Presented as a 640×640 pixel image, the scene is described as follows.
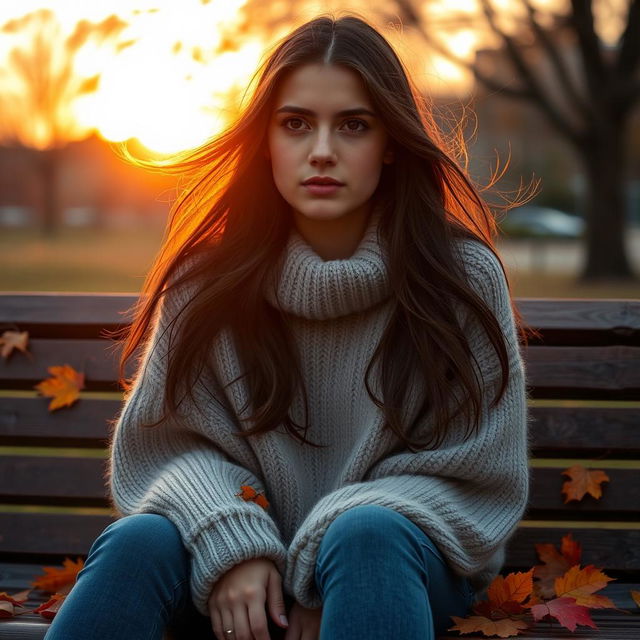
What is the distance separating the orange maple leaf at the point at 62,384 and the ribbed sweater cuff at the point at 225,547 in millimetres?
1022

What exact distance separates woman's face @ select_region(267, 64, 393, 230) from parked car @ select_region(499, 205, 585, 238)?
875 inches

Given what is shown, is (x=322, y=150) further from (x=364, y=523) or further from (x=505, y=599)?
(x=505, y=599)

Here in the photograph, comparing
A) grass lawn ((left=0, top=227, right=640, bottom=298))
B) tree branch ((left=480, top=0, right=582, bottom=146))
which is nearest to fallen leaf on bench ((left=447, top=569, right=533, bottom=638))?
grass lawn ((left=0, top=227, right=640, bottom=298))

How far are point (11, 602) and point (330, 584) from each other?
3.24 ft

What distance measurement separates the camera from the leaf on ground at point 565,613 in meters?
2.39

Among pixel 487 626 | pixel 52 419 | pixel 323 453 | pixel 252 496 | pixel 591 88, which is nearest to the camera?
pixel 487 626

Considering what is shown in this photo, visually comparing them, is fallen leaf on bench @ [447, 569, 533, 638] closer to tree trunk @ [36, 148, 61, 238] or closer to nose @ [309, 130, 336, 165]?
nose @ [309, 130, 336, 165]

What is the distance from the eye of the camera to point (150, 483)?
102 inches

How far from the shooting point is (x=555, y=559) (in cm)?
295

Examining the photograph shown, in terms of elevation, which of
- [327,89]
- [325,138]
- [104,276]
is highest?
[327,89]

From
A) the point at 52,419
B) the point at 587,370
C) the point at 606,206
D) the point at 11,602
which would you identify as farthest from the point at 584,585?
the point at 606,206

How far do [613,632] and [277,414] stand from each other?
0.93 metres

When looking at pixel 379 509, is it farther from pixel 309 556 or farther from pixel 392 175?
pixel 392 175

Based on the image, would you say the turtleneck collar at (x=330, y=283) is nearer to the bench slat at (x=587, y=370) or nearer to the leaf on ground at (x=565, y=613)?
the bench slat at (x=587, y=370)
